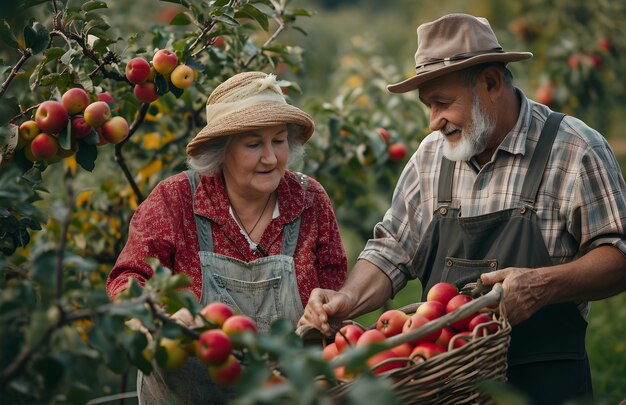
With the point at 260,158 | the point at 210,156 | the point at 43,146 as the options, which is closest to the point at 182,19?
the point at 210,156

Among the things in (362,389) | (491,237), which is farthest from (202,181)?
(362,389)

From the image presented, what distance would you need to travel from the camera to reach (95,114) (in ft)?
7.70

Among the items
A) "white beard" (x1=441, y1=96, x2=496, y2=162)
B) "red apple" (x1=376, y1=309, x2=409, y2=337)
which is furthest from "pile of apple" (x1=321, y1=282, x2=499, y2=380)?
"white beard" (x1=441, y1=96, x2=496, y2=162)

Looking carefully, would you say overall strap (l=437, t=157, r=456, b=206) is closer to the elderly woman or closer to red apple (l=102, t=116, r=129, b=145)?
the elderly woman

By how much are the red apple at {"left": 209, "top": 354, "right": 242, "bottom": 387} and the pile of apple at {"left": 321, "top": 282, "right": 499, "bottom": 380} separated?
24 centimetres

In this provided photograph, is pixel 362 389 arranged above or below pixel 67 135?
below

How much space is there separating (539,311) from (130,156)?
2.03 metres

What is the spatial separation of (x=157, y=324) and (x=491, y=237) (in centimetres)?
118

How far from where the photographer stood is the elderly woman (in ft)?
8.63

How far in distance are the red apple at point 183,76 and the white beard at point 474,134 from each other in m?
0.79

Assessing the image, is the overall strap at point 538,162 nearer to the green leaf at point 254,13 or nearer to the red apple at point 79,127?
the green leaf at point 254,13

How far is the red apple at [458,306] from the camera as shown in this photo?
7.29 ft

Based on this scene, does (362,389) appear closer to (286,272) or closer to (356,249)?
(286,272)

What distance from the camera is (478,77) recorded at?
2705 millimetres
